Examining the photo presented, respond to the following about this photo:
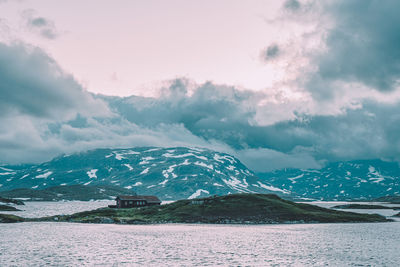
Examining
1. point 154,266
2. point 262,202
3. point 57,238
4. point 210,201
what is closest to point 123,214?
point 210,201

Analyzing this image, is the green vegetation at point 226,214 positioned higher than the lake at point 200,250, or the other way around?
the green vegetation at point 226,214

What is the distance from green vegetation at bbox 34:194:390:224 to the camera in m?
150

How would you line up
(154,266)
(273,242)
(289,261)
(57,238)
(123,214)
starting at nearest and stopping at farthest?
(154,266)
(289,261)
(273,242)
(57,238)
(123,214)

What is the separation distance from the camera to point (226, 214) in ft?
506

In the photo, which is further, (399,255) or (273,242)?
(273,242)

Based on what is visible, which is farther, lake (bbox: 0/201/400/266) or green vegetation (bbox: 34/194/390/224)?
green vegetation (bbox: 34/194/390/224)

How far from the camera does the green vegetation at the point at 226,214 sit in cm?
15000

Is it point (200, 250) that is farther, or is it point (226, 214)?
point (226, 214)

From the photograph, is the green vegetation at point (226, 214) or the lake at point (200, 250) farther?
the green vegetation at point (226, 214)

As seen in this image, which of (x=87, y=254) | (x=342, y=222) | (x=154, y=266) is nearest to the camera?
(x=154, y=266)

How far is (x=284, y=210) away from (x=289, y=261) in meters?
102

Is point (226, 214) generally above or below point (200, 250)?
above

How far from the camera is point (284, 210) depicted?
161m

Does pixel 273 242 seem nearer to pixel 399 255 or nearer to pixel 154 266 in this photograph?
pixel 399 255
